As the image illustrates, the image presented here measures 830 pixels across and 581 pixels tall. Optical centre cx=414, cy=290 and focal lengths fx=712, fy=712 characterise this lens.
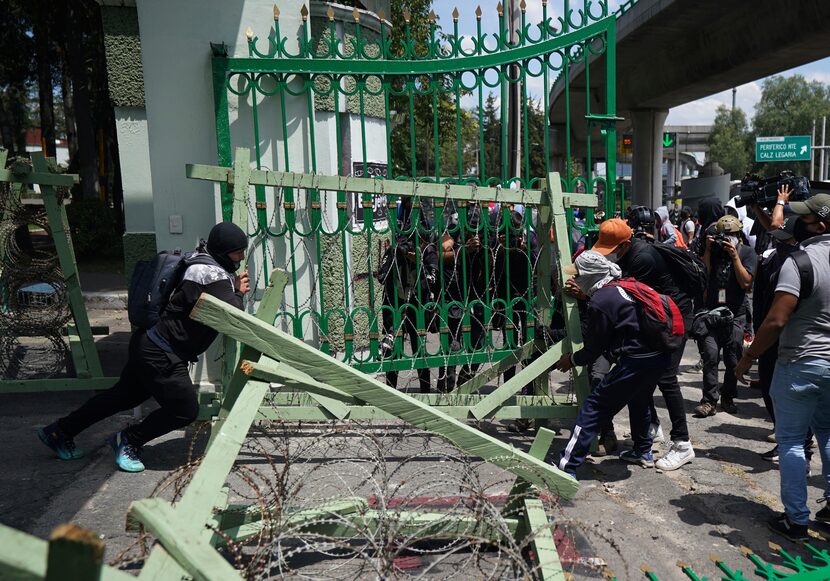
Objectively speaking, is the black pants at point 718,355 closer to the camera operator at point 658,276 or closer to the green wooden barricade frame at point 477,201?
the camera operator at point 658,276

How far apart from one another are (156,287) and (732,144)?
73.8 metres

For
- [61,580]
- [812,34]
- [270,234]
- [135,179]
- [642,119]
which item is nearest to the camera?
[61,580]

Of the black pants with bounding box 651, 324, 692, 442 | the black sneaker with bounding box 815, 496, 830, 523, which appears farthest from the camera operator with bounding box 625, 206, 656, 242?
the black sneaker with bounding box 815, 496, 830, 523

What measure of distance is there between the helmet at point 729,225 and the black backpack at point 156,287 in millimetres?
4573

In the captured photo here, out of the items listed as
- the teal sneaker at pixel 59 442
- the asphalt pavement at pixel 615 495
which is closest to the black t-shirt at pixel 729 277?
the asphalt pavement at pixel 615 495

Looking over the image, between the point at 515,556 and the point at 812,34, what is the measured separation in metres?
13.1

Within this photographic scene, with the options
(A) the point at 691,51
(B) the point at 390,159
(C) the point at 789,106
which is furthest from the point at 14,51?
(C) the point at 789,106

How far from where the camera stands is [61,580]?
1.53 m

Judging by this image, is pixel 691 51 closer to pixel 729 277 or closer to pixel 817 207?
pixel 729 277

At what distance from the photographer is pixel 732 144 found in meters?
69.3

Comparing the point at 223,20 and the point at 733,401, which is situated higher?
the point at 223,20

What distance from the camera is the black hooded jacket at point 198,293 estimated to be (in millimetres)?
4465

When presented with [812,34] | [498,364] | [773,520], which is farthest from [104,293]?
[812,34]

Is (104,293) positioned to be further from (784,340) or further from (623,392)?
(784,340)
